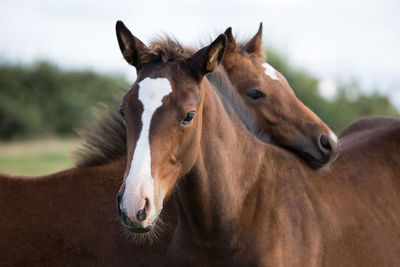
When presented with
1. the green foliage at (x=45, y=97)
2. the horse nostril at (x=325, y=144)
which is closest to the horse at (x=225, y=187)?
the horse nostril at (x=325, y=144)

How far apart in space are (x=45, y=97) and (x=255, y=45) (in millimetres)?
21402

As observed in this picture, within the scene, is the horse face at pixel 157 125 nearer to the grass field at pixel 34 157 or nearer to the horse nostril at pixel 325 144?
the horse nostril at pixel 325 144

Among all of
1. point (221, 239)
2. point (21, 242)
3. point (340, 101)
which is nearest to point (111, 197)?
point (21, 242)

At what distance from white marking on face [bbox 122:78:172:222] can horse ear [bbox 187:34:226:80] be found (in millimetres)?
257

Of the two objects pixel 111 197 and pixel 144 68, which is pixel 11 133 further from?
pixel 144 68

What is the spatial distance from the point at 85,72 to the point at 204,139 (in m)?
23.9

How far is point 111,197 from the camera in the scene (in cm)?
436

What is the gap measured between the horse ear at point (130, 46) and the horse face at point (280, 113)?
1107 millimetres

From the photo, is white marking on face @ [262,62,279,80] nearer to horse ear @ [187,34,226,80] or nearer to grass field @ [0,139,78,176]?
horse ear @ [187,34,226,80]

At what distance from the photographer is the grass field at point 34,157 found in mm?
12531

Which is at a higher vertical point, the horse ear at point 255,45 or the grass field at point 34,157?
the horse ear at point 255,45

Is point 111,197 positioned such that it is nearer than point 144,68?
No

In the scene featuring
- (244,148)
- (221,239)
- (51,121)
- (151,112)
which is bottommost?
(51,121)

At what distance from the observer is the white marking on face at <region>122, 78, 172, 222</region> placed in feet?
8.29
